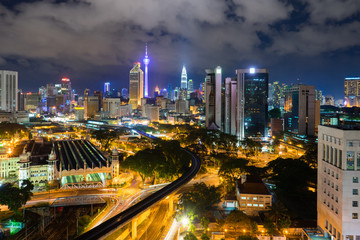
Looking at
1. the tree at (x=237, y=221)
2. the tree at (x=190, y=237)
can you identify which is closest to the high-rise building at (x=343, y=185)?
the tree at (x=237, y=221)

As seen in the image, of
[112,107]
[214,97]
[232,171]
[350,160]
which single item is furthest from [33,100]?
[350,160]

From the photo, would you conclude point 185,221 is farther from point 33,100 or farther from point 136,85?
point 33,100

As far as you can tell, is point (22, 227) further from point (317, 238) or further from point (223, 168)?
point (317, 238)

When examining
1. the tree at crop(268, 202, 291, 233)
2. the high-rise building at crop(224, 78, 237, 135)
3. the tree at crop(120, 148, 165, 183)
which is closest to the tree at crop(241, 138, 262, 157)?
the high-rise building at crop(224, 78, 237, 135)

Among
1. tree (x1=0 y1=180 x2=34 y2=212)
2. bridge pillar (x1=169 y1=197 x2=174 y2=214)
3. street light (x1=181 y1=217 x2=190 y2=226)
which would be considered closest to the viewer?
street light (x1=181 y1=217 x2=190 y2=226)

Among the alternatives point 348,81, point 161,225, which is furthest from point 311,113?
point 348,81

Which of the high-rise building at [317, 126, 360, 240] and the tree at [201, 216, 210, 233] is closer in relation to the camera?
the high-rise building at [317, 126, 360, 240]

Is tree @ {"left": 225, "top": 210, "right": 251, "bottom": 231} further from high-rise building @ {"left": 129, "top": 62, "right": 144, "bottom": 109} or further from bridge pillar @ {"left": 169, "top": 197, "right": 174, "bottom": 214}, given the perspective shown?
high-rise building @ {"left": 129, "top": 62, "right": 144, "bottom": 109}

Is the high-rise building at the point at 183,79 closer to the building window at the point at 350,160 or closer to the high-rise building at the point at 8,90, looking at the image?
the high-rise building at the point at 8,90
